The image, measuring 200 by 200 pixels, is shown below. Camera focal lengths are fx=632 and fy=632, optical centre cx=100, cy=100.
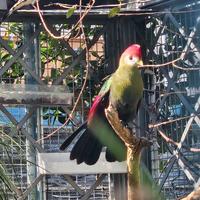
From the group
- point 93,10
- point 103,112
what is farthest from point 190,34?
point 103,112

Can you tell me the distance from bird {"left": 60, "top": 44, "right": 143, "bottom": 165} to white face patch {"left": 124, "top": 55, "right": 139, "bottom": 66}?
0.6 inches

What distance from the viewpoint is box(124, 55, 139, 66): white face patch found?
81.3 inches

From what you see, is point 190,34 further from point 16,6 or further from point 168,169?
point 16,6

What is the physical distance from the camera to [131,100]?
2.34 metres

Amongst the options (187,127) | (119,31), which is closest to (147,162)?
(187,127)

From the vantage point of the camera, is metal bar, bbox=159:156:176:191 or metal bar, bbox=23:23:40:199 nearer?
metal bar, bbox=159:156:176:191

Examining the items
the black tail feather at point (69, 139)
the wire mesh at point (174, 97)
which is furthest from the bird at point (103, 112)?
the wire mesh at point (174, 97)

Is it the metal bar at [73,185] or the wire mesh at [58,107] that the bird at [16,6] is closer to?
the wire mesh at [58,107]

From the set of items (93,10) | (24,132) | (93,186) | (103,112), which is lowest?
(93,186)

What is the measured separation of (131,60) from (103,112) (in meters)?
0.28

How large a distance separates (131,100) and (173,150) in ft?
1.25

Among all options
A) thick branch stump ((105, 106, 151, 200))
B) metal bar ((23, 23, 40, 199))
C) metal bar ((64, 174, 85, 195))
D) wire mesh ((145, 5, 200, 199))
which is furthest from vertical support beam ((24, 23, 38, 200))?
thick branch stump ((105, 106, 151, 200))

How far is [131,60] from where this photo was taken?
2.10 m

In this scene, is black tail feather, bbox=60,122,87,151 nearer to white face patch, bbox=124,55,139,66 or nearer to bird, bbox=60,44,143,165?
bird, bbox=60,44,143,165
